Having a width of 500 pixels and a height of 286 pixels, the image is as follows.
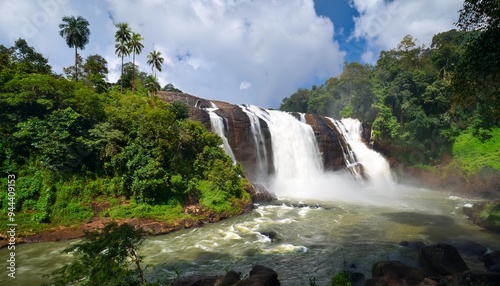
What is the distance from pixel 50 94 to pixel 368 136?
38.6 meters

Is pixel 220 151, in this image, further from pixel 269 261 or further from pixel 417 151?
pixel 417 151

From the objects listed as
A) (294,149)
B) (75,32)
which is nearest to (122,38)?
(75,32)

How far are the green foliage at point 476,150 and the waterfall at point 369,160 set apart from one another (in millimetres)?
8147

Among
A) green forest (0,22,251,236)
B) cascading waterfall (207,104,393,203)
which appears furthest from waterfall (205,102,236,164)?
green forest (0,22,251,236)

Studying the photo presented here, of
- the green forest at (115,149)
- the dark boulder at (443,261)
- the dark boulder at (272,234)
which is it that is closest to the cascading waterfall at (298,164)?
the green forest at (115,149)

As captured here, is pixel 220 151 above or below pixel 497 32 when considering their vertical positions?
below

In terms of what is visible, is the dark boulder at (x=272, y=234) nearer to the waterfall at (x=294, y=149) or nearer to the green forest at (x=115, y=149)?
the green forest at (x=115, y=149)

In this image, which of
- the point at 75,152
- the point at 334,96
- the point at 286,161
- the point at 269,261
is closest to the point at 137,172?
the point at 75,152

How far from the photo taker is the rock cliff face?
2906 cm

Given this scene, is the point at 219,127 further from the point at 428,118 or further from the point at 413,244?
the point at 428,118

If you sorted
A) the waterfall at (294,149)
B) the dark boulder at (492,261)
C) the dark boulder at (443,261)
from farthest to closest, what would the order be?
1. the waterfall at (294,149)
2. the dark boulder at (492,261)
3. the dark boulder at (443,261)

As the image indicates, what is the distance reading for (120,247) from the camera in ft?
22.6

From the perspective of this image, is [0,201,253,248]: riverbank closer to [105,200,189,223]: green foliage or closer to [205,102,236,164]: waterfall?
[105,200,189,223]: green foliage

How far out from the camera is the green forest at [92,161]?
15.8 meters
